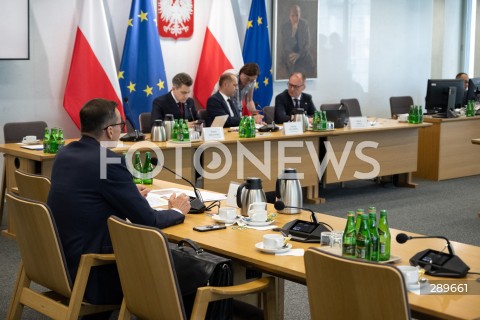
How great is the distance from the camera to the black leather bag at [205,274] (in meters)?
2.96

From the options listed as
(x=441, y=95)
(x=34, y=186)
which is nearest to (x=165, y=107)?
(x=441, y=95)

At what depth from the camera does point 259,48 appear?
955cm

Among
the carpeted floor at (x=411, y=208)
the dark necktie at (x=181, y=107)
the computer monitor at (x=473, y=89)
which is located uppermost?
the computer monitor at (x=473, y=89)

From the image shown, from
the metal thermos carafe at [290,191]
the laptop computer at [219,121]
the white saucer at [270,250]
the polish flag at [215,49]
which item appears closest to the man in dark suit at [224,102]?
the laptop computer at [219,121]

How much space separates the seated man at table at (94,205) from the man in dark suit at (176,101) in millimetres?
4140

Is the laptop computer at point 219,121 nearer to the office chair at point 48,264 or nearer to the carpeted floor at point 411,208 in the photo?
the carpeted floor at point 411,208

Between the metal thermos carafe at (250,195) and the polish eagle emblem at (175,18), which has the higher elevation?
the polish eagle emblem at (175,18)

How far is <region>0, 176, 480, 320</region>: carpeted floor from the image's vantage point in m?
5.31

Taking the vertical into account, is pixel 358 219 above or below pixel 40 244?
above

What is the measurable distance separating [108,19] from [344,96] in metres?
3.92

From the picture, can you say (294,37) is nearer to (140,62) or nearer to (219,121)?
(140,62)

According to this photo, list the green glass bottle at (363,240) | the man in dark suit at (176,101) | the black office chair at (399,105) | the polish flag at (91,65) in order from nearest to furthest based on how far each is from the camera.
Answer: the green glass bottle at (363,240) → the man in dark suit at (176,101) → the polish flag at (91,65) → the black office chair at (399,105)

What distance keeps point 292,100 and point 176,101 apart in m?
1.53

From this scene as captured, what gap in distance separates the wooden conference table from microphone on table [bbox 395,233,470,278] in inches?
1.4
